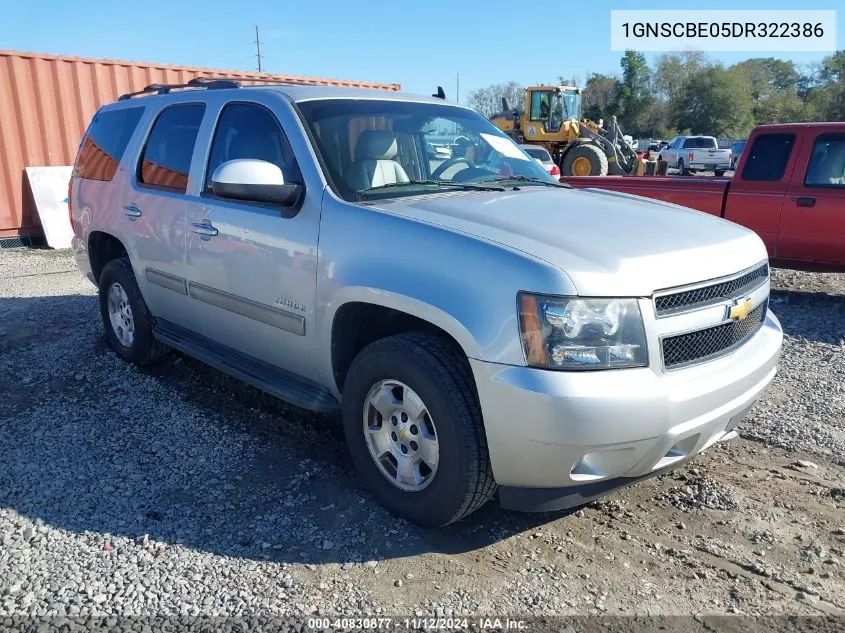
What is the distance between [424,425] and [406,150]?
64.3 inches

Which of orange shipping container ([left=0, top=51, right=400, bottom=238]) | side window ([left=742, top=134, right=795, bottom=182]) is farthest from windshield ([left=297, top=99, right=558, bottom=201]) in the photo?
orange shipping container ([left=0, top=51, right=400, bottom=238])

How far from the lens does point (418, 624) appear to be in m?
2.54

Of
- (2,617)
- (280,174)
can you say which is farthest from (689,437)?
(2,617)

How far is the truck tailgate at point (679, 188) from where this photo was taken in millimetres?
7988

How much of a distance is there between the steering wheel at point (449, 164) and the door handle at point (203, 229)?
1.29 metres

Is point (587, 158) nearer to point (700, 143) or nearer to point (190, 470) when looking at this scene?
point (190, 470)

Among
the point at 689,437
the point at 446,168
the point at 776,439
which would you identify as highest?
the point at 446,168

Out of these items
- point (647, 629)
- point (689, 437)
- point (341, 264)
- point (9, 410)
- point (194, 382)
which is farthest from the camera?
point (194, 382)

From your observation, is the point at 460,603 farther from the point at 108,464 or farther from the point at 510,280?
the point at 108,464

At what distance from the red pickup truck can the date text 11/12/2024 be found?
6.43 m

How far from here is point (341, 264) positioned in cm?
322

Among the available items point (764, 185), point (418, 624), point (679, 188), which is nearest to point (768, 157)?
point (764, 185)

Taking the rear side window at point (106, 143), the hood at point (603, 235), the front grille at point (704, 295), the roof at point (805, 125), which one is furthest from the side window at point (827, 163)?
the rear side window at point (106, 143)

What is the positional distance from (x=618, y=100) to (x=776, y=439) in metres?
72.6
